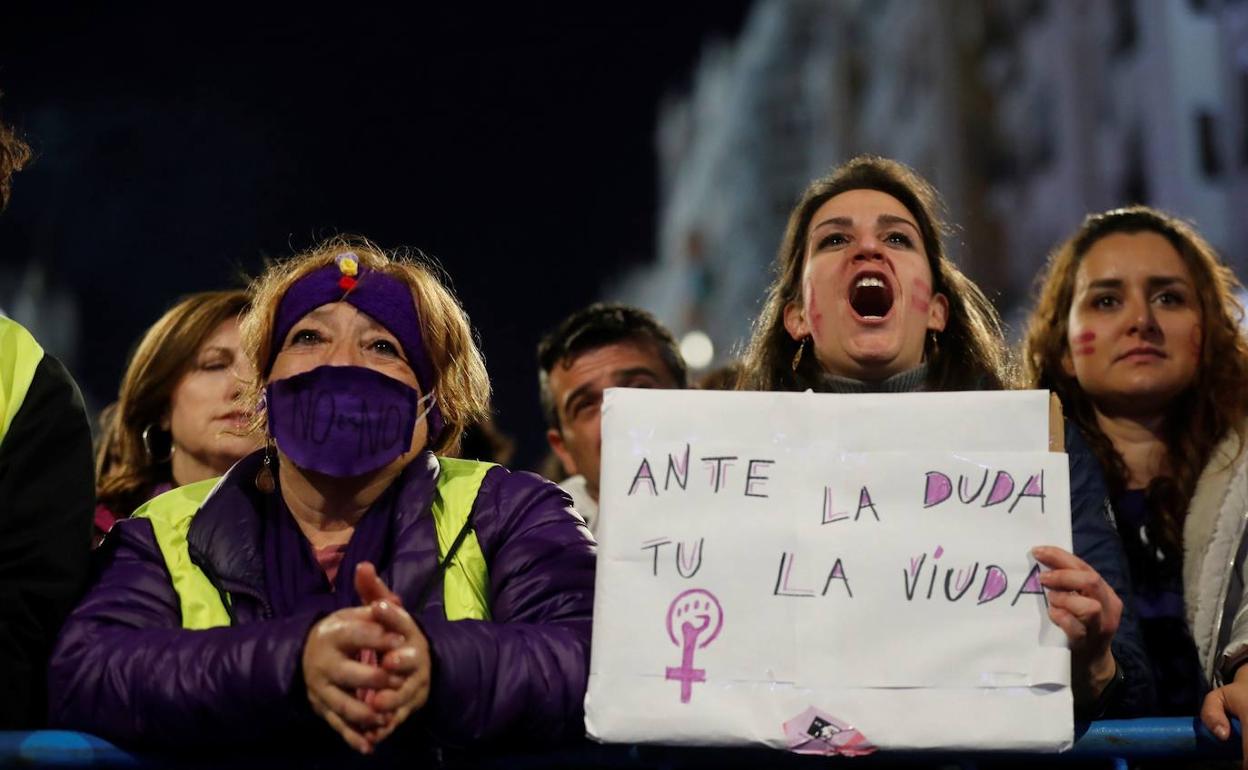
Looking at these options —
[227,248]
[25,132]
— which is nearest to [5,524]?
[25,132]

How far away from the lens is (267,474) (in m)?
2.89

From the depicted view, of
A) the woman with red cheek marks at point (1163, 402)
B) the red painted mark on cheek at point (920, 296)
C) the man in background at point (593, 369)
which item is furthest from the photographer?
the man in background at point (593, 369)

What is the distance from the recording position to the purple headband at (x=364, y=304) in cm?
289

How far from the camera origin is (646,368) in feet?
15.3

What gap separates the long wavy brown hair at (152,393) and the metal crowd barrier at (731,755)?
5.75ft

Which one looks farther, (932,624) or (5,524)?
(5,524)

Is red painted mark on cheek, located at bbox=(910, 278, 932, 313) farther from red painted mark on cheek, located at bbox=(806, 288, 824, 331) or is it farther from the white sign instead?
the white sign

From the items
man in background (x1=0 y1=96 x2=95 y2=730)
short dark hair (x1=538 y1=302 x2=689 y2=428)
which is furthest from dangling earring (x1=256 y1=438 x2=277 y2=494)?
short dark hair (x1=538 y1=302 x2=689 y2=428)

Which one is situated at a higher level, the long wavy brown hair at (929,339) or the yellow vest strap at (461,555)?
the long wavy brown hair at (929,339)

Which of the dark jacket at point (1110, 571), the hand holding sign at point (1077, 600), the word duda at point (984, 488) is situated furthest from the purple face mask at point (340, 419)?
the dark jacket at point (1110, 571)

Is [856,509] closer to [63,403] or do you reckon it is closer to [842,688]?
[842,688]

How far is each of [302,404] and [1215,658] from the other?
1944 millimetres

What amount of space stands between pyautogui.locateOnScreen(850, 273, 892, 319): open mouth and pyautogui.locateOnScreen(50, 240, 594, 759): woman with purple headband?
2.94ft

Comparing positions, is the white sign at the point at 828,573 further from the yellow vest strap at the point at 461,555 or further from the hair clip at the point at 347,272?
the hair clip at the point at 347,272
